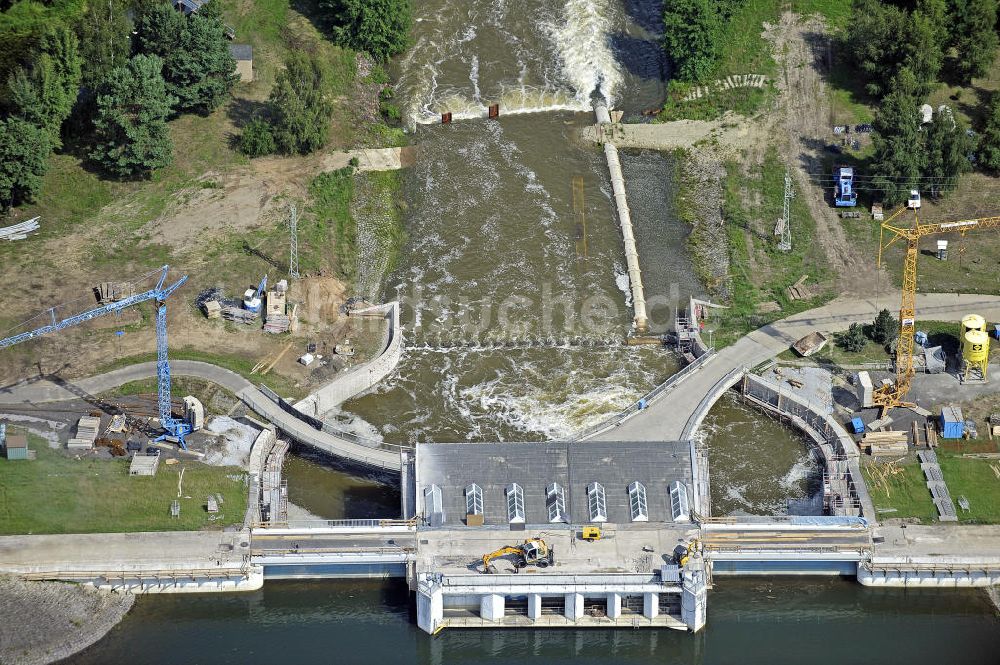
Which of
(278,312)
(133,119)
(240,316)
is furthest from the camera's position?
(133,119)

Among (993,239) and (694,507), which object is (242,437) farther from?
(993,239)

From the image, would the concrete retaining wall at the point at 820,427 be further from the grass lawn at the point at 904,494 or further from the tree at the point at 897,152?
the tree at the point at 897,152

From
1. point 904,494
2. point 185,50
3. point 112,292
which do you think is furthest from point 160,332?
point 904,494

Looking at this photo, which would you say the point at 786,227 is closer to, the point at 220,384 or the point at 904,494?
the point at 904,494

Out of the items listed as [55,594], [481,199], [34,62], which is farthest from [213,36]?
[55,594]

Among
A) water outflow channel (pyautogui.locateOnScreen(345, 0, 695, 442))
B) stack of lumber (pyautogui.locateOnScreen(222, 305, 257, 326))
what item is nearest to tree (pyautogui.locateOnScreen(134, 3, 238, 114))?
water outflow channel (pyautogui.locateOnScreen(345, 0, 695, 442))

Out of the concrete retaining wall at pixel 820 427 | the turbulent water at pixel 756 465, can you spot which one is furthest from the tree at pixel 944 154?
the turbulent water at pixel 756 465

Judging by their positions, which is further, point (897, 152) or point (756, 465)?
point (897, 152)
